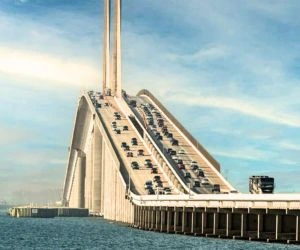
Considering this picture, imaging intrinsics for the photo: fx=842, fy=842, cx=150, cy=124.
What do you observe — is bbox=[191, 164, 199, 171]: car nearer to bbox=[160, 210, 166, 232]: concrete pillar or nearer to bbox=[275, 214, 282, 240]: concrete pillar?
bbox=[160, 210, 166, 232]: concrete pillar

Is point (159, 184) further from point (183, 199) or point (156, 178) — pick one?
point (183, 199)

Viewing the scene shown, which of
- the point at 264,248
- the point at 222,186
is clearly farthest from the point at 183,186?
the point at 264,248

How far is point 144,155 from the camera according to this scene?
634 ft

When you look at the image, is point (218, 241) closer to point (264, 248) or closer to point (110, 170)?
point (264, 248)

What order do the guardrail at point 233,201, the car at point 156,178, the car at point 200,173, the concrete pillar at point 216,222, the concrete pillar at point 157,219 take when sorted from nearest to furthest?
the guardrail at point 233,201, the concrete pillar at point 216,222, the concrete pillar at point 157,219, the car at point 156,178, the car at point 200,173

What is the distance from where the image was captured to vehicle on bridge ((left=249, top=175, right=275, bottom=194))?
11912cm

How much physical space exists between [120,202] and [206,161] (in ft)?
121

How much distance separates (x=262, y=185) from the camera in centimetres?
11938

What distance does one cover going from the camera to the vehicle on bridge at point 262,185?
119125 mm

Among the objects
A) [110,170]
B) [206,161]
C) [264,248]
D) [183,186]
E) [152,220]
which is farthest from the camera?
[206,161]

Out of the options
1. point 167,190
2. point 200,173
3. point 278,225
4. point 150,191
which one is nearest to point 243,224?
point 278,225

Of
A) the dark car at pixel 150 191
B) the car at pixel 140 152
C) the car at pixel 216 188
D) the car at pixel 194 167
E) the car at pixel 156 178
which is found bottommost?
the dark car at pixel 150 191

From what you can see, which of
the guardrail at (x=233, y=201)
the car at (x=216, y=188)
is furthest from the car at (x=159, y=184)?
the guardrail at (x=233, y=201)

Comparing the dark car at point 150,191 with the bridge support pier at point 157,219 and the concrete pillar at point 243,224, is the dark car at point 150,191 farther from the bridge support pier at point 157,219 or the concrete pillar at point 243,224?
the concrete pillar at point 243,224
